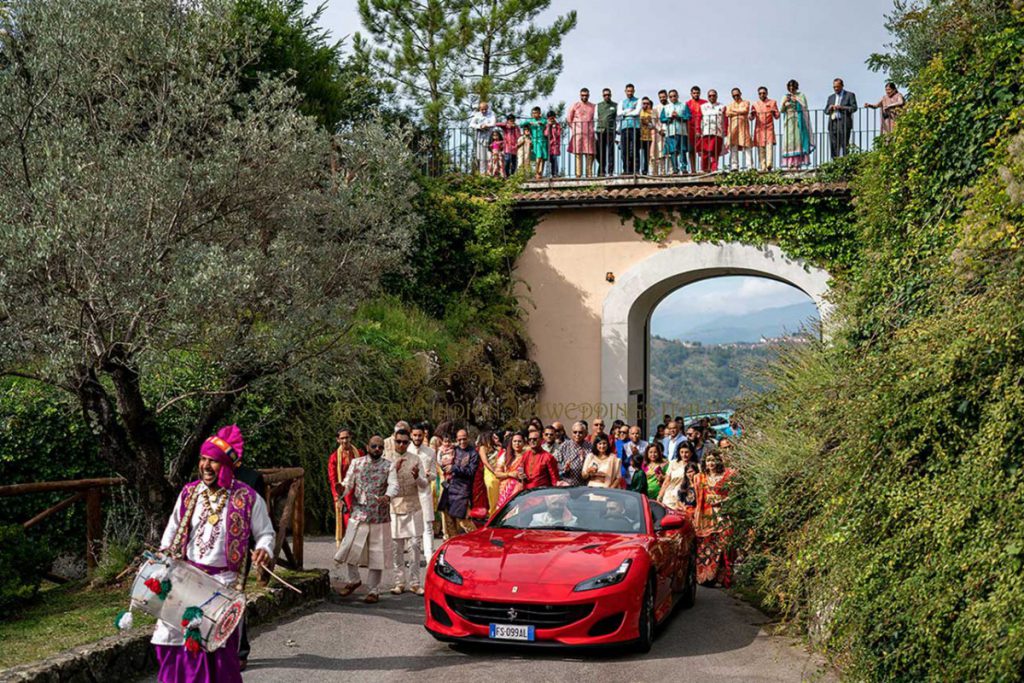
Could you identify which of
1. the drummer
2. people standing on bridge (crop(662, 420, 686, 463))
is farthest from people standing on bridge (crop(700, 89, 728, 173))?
the drummer

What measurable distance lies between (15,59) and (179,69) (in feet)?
5.26

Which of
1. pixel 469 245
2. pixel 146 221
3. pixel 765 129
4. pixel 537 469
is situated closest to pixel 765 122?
pixel 765 129

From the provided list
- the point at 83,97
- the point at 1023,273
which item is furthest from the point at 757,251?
the point at 1023,273

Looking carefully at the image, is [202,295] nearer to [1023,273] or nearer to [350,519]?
[350,519]

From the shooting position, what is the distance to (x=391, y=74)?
1410 inches

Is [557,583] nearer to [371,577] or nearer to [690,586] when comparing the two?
[690,586]

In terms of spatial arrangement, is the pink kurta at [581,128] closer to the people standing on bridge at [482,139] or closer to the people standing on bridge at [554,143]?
the people standing on bridge at [554,143]

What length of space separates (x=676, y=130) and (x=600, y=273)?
3515 mm

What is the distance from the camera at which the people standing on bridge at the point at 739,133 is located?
24.6m

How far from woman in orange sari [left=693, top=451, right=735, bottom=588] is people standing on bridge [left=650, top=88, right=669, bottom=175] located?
12077 millimetres

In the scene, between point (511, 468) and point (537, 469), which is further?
point (511, 468)

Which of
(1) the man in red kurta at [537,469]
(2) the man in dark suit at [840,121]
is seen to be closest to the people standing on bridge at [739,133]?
(2) the man in dark suit at [840,121]

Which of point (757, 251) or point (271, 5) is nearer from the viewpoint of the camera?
point (757, 251)

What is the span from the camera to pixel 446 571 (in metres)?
10.0
